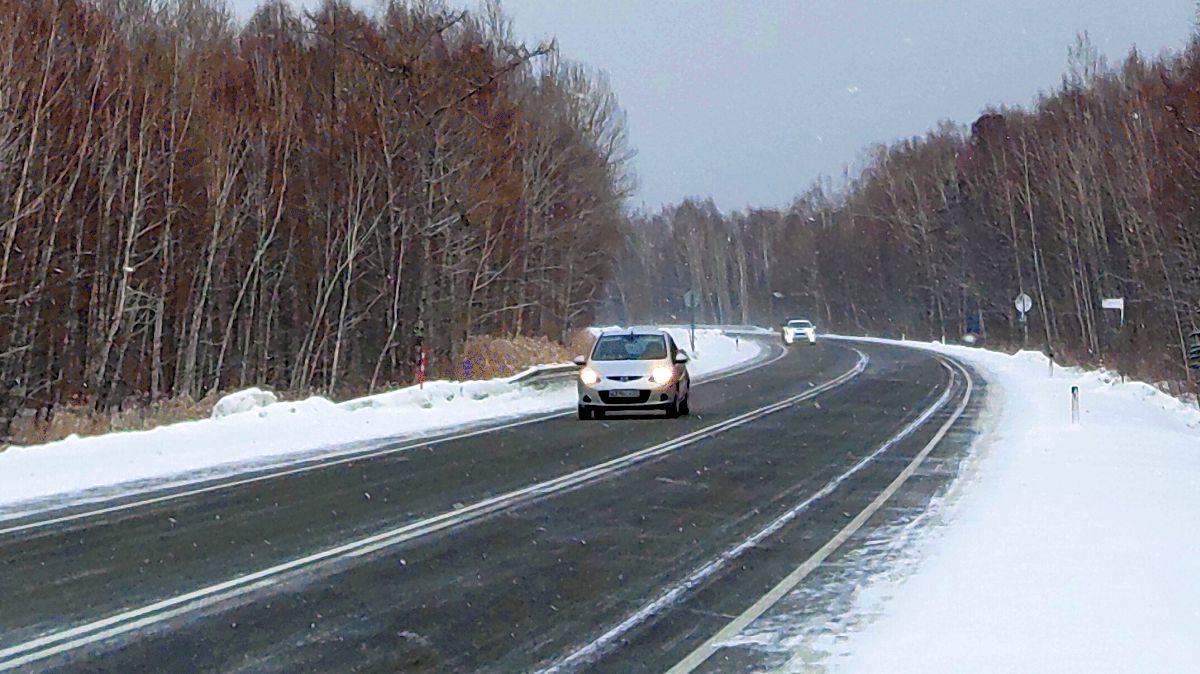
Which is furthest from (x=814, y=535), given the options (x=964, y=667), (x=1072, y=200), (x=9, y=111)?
(x=1072, y=200)

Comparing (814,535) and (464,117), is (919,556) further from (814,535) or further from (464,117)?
(464,117)

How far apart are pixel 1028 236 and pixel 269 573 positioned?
69896mm

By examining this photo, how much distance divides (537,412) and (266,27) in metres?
21.1

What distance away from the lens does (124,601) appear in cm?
817

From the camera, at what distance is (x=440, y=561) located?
973 cm

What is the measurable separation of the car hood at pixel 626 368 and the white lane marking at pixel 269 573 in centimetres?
538

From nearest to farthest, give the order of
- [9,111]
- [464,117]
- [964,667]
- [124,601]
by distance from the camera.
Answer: [964,667] → [124,601] → [9,111] → [464,117]

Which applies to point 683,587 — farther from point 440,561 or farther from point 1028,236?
point 1028,236

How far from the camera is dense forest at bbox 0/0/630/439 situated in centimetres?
2648

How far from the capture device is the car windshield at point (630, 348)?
24983 millimetres

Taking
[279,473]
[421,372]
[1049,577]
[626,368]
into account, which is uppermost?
[421,372]

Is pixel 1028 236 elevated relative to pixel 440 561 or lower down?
elevated

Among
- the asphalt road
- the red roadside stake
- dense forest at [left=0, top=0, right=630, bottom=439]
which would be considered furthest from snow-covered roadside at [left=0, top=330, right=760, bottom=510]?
dense forest at [left=0, top=0, right=630, bottom=439]

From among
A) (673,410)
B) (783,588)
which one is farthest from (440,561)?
(673,410)
